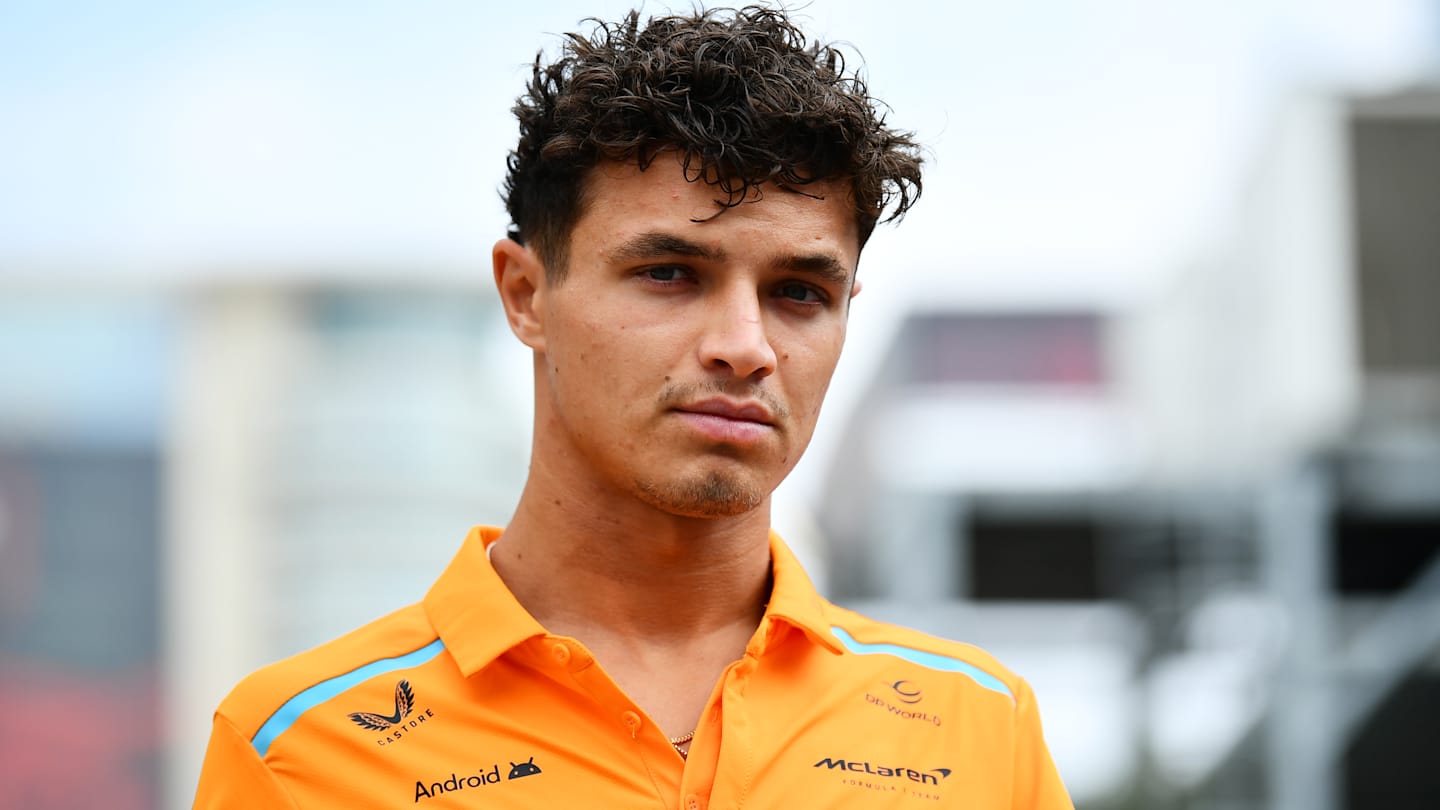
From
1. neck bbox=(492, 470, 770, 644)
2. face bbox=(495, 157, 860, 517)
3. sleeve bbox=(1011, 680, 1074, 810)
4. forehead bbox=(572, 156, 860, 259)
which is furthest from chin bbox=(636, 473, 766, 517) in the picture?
sleeve bbox=(1011, 680, 1074, 810)

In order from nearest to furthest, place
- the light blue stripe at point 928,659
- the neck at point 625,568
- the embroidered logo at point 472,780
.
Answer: the embroidered logo at point 472,780 → the neck at point 625,568 → the light blue stripe at point 928,659

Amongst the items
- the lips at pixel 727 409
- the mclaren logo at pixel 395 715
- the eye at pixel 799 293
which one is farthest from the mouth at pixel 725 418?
the mclaren logo at pixel 395 715

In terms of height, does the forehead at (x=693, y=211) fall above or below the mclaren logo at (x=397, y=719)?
above

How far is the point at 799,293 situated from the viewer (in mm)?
2586

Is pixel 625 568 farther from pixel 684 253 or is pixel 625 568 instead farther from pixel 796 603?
pixel 684 253

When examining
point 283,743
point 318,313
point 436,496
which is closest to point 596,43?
point 283,743

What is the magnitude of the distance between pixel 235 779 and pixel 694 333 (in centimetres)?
91

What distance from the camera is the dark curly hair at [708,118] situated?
249cm

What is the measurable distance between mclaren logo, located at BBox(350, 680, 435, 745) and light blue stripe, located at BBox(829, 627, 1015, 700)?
68 centimetres

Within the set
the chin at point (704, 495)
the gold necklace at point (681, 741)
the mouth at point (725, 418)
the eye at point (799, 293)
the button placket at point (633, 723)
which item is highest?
the eye at point (799, 293)

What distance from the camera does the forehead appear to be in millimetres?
2471

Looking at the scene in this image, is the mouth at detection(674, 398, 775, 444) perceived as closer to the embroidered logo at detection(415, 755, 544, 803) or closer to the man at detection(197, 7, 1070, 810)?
the man at detection(197, 7, 1070, 810)

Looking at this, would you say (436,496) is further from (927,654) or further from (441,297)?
(927,654)

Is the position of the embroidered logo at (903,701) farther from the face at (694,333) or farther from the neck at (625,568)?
the face at (694,333)
